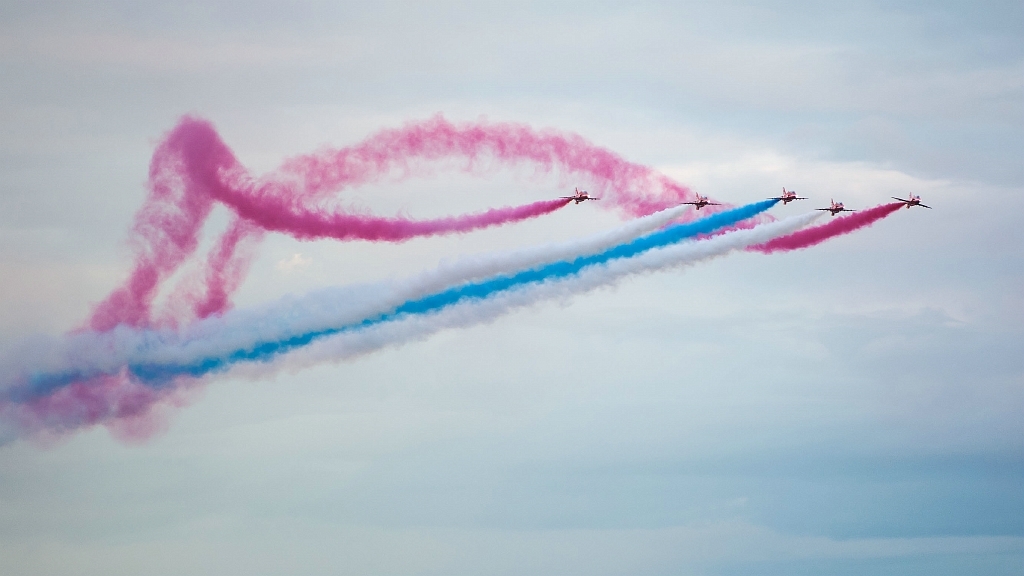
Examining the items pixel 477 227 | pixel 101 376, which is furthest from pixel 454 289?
pixel 101 376

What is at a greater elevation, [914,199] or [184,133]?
[184,133]

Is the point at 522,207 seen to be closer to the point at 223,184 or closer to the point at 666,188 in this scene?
the point at 666,188

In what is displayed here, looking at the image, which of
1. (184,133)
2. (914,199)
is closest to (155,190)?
(184,133)

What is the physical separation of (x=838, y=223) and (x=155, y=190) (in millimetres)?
34504

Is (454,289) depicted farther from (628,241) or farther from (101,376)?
(101,376)

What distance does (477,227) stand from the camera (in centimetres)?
9600

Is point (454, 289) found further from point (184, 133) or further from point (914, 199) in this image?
point (914, 199)

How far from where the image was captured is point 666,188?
329 feet

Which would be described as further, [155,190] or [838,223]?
[838,223]

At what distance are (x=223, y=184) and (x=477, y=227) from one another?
12447mm

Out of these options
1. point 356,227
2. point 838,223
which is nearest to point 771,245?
point 838,223

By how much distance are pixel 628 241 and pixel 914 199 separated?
48.3ft

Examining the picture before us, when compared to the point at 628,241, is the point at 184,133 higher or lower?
higher

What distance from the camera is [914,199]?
326ft
